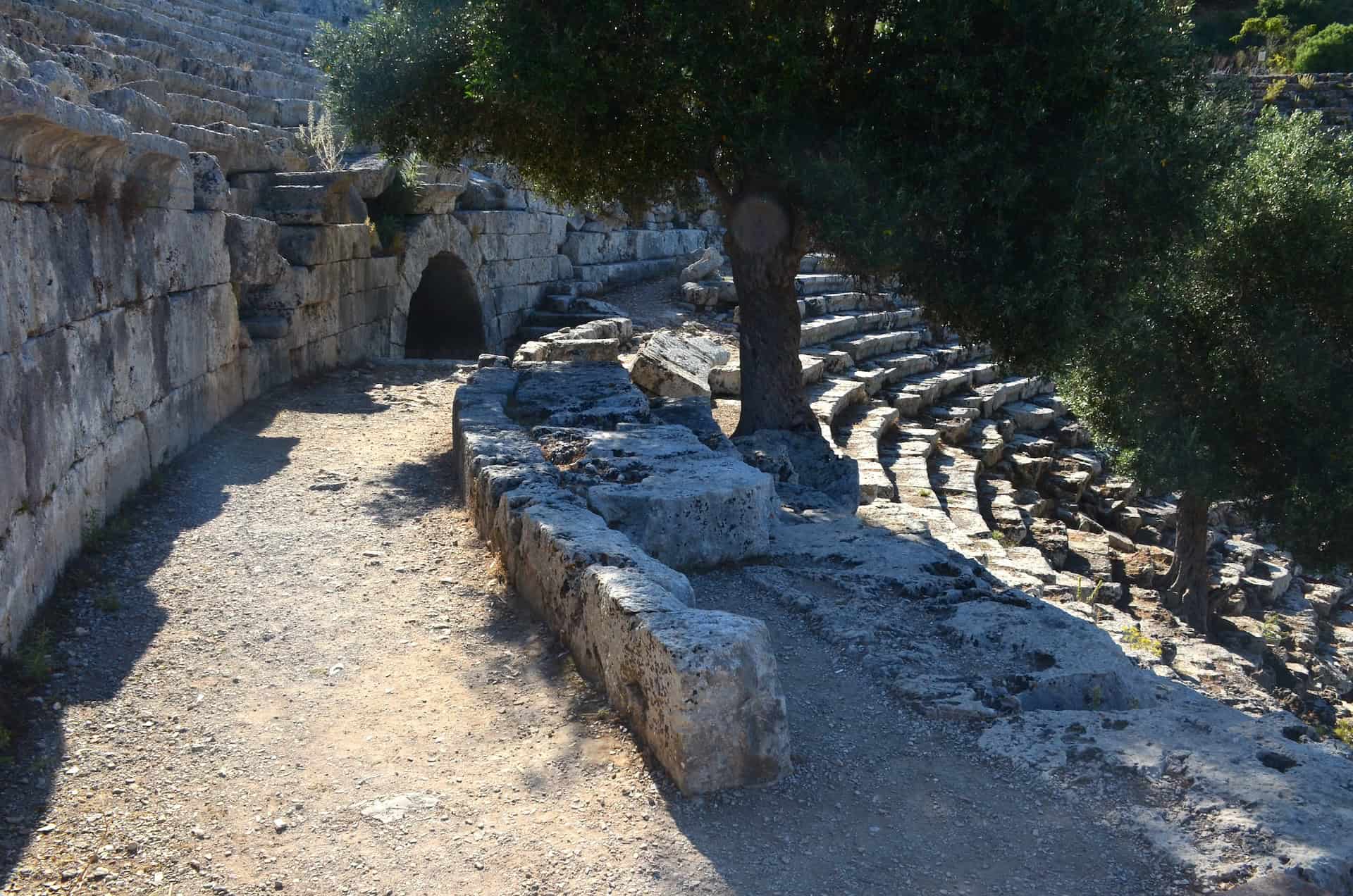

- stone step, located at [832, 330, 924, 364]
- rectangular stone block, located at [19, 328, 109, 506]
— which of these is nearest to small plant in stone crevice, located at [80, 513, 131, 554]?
rectangular stone block, located at [19, 328, 109, 506]

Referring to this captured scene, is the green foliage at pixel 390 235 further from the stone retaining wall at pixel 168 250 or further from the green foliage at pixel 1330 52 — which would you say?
the green foliage at pixel 1330 52

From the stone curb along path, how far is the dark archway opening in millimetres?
11610

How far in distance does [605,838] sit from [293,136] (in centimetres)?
1352

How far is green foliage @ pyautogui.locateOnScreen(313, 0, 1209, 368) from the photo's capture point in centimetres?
786

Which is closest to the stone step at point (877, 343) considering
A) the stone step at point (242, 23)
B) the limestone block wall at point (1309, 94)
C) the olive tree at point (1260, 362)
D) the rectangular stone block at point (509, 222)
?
the rectangular stone block at point (509, 222)

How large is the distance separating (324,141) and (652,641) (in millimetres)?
11728

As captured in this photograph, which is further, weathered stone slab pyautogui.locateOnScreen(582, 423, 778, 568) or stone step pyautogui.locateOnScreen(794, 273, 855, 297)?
stone step pyautogui.locateOnScreen(794, 273, 855, 297)

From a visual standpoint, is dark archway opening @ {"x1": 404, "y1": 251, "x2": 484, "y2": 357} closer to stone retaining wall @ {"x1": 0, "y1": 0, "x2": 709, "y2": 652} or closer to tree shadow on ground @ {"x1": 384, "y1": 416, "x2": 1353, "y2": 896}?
stone retaining wall @ {"x1": 0, "y1": 0, "x2": 709, "y2": 652}

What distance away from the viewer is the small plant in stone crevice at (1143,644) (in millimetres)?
6809

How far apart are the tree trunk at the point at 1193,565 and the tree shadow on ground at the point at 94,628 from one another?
28.8 feet

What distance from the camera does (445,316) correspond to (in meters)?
17.9

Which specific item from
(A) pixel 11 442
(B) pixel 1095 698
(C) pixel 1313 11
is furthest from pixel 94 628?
(C) pixel 1313 11

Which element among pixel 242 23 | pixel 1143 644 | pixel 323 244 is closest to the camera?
pixel 1143 644

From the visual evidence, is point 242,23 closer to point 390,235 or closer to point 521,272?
point 521,272
